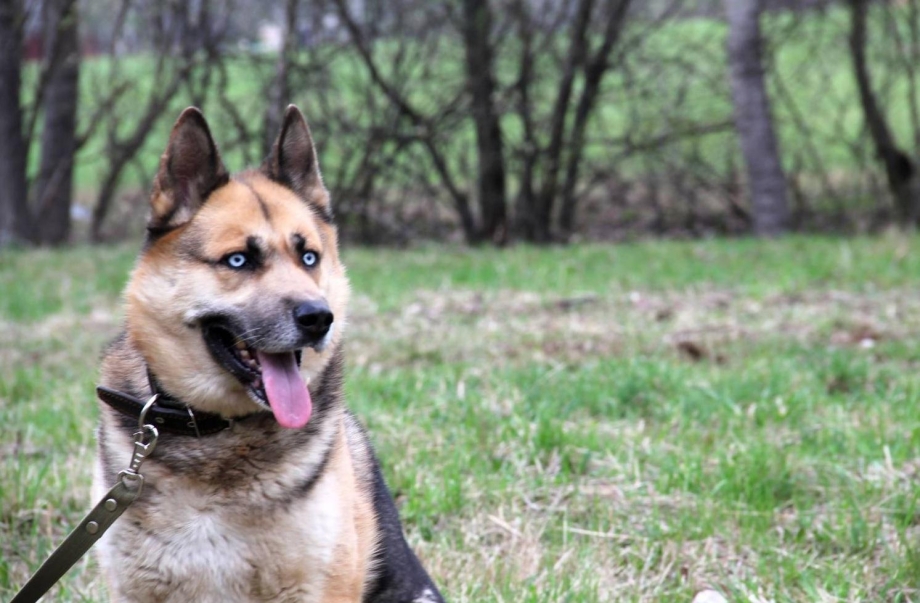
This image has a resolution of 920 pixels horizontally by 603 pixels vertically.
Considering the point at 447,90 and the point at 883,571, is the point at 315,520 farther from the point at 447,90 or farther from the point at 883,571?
the point at 447,90

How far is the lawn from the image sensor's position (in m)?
3.65

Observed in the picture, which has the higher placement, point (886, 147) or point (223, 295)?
point (223, 295)

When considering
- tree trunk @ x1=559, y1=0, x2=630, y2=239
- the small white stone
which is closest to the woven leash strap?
the small white stone

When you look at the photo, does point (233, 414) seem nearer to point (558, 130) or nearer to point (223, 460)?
point (223, 460)

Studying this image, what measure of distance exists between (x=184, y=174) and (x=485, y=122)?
10260 millimetres

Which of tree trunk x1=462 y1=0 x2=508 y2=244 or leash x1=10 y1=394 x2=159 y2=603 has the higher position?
tree trunk x1=462 y1=0 x2=508 y2=244

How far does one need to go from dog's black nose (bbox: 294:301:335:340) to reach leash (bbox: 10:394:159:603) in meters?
0.46

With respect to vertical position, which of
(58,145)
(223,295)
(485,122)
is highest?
(58,145)


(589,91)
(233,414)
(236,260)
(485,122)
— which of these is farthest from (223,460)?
(589,91)

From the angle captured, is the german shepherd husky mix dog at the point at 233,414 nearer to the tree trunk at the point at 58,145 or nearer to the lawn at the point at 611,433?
the lawn at the point at 611,433

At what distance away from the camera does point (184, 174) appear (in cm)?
297

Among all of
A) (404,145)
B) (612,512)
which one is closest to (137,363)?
(612,512)

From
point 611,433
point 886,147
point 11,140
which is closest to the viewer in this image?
point 611,433

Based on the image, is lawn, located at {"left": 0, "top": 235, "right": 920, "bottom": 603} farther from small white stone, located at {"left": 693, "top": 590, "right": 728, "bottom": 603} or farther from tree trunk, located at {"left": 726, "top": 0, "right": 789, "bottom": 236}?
tree trunk, located at {"left": 726, "top": 0, "right": 789, "bottom": 236}
